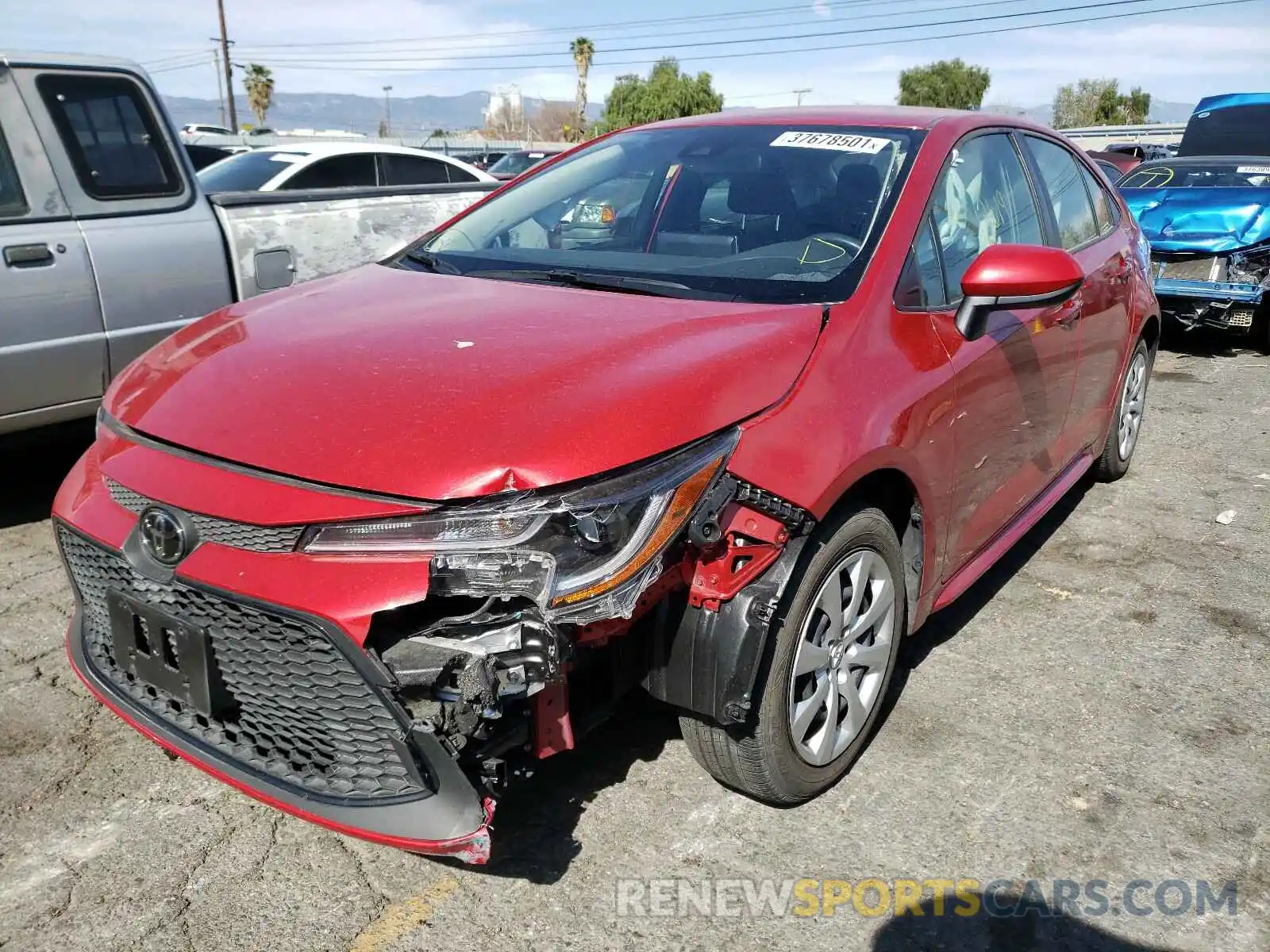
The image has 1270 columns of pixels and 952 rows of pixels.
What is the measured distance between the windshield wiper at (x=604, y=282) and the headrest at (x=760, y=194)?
48 cm

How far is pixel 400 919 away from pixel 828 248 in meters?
2.02

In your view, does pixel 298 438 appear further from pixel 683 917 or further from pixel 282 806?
pixel 683 917

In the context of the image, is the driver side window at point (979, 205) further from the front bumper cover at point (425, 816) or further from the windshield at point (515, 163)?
the windshield at point (515, 163)

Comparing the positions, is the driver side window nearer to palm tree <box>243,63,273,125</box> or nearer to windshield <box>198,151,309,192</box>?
windshield <box>198,151,309,192</box>

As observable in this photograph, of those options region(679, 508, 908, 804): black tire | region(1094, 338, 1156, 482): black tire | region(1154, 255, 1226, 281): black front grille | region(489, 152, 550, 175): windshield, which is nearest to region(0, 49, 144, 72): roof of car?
region(679, 508, 908, 804): black tire

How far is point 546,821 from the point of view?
263cm

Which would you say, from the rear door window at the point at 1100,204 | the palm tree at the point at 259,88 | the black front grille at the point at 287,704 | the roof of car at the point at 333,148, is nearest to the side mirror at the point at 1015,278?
the rear door window at the point at 1100,204

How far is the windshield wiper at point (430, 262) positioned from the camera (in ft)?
10.8

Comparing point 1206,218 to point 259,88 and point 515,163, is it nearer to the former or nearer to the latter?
point 515,163

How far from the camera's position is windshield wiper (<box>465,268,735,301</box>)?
2797 mm

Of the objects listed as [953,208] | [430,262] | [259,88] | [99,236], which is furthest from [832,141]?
[259,88]

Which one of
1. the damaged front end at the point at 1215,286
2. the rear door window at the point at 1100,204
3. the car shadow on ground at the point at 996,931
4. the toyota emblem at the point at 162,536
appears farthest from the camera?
the damaged front end at the point at 1215,286

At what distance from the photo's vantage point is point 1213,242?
848 cm

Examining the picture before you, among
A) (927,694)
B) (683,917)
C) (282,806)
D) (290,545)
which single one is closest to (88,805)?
(282,806)
